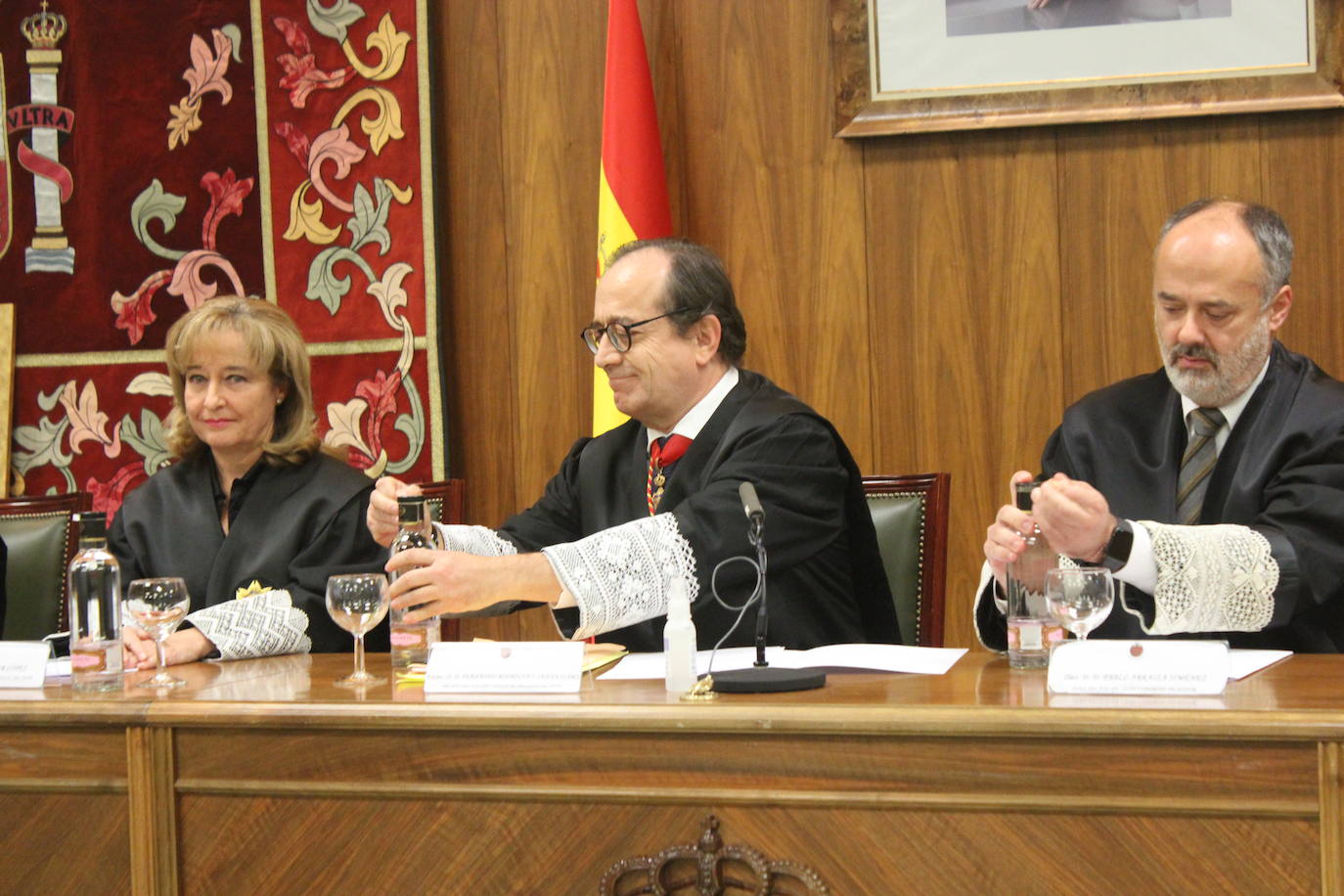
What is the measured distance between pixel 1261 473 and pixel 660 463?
3.44 feet

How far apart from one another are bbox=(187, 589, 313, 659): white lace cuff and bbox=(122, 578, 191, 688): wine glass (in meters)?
0.23

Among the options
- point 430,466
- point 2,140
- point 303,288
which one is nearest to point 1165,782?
point 430,466

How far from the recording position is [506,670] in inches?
77.1

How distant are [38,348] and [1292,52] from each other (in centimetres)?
347

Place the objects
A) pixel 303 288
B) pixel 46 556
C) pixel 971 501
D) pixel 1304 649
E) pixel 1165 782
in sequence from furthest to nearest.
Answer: pixel 303 288
pixel 971 501
pixel 46 556
pixel 1304 649
pixel 1165 782

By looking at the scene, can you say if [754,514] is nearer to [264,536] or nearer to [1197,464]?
[1197,464]

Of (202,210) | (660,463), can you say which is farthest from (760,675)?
(202,210)

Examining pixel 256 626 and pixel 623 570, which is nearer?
pixel 623 570

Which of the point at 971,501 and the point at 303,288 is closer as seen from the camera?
the point at 971,501

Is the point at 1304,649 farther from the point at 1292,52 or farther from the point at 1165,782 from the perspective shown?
the point at 1292,52

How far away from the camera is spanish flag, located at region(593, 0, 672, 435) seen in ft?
12.0

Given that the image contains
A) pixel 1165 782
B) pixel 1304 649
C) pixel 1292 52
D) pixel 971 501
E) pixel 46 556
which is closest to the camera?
pixel 1165 782

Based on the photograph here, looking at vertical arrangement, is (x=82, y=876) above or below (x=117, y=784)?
below

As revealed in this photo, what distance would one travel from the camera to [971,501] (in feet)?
12.4
